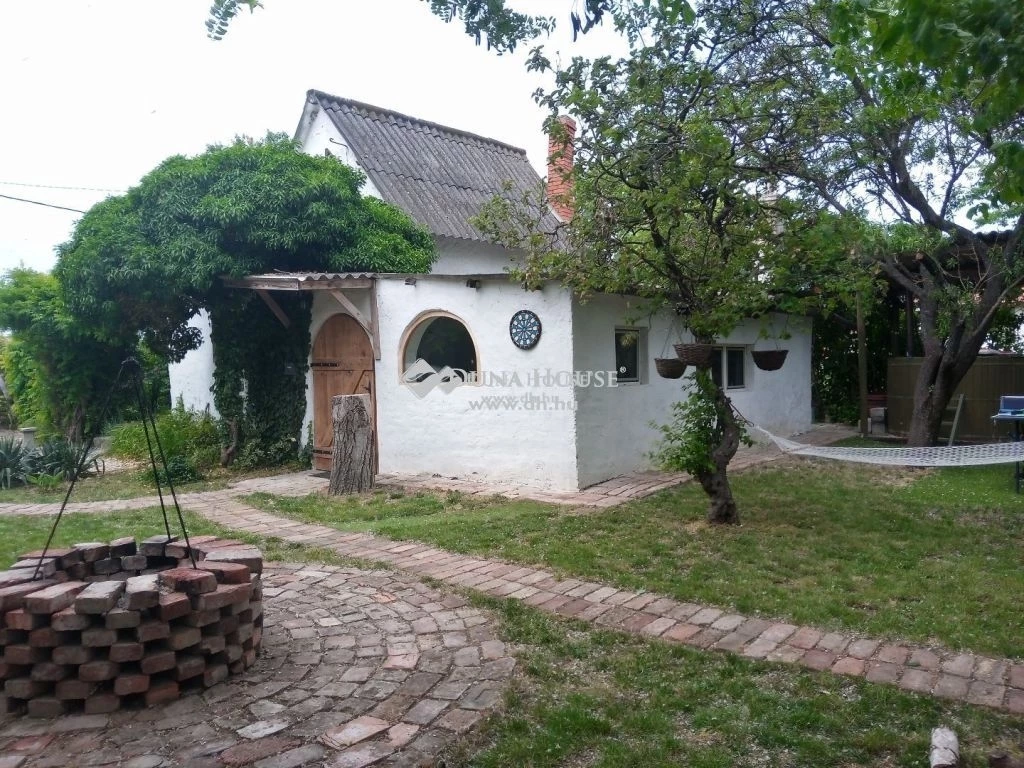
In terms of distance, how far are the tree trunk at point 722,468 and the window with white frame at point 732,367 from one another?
431 cm

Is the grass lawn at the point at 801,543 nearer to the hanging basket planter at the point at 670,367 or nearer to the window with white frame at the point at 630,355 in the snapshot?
the hanging basket planter at the point at 670,367

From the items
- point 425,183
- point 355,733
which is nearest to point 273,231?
point 425,183

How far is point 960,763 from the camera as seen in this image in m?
2.50

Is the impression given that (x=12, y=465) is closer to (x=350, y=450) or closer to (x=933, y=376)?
(x=350, y=450)

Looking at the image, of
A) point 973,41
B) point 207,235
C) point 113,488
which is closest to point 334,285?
point 207,235

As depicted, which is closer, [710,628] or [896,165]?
[710,628]

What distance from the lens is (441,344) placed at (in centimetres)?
856

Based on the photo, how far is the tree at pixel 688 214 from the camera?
5.10 m

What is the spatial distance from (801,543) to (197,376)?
33.0 ft

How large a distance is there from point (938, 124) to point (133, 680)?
30.5ft

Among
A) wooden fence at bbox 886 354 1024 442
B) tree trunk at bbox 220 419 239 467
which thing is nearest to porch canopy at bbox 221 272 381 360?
tree trunk at bbox 220 419 239 467

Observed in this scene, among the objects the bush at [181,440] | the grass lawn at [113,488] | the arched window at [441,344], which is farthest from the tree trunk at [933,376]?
the bush at [181,440]

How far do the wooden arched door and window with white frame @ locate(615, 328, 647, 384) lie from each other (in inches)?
118

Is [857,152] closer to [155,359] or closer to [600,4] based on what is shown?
[600,4]
